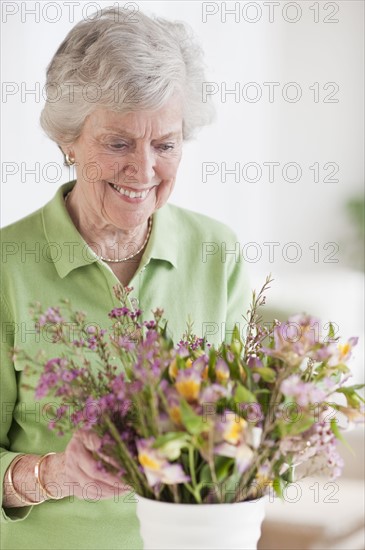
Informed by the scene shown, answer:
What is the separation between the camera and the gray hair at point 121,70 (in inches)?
51.8

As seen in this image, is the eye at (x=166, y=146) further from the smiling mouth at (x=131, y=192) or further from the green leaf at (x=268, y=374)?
the green leaf at (x=268, y=374)

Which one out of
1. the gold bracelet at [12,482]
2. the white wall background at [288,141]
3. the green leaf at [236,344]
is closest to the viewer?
the green leaf at [236,344]

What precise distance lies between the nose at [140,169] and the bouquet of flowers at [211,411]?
471mm

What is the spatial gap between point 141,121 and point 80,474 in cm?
58

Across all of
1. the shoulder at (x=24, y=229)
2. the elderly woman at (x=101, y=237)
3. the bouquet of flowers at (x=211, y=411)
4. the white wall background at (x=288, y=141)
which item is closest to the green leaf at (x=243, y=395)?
the bouquet of flowers at (x=211, y=411)

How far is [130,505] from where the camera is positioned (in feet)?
4.54

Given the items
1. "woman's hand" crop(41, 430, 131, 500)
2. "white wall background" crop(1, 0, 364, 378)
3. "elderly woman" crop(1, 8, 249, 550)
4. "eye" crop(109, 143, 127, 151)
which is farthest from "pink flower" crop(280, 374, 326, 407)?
"white wall background" crop(1, 0, 364, 378)

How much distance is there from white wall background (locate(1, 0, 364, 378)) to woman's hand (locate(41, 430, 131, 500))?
2.41 metres

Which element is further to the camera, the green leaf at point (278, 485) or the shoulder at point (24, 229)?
the shoulder at point (24, 229)

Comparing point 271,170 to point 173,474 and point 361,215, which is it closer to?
point 361,215

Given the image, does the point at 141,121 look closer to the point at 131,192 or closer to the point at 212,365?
the point at 131,192

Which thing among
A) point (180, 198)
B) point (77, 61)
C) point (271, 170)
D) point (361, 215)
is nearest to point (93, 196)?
point (77, 61)

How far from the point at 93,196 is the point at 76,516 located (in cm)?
53

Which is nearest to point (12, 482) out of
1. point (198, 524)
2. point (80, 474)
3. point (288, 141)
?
point (80, 474)
